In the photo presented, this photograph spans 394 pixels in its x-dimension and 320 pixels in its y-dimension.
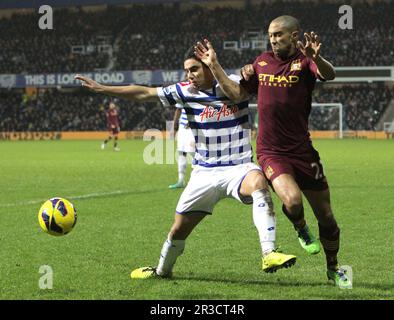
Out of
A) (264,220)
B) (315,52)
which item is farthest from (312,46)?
(264,220)

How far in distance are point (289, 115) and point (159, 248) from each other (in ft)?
9.09

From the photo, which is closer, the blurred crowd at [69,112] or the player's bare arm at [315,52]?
the player's bare arm at [315,52]

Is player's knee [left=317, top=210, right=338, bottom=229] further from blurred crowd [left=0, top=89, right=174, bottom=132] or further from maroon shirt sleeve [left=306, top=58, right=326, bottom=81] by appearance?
blurred crowd [left=0, top=89, right=174, bottom=132]

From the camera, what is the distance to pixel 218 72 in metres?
5.92

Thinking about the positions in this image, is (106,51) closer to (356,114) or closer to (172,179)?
(356,114)

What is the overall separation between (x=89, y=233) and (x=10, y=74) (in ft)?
148

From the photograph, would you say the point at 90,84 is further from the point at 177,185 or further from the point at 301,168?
the point at 177,185

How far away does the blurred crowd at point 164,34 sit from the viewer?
4778 cm

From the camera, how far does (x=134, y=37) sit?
2055 inches

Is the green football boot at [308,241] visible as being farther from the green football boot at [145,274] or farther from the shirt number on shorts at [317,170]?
the green football boot at [145,274]

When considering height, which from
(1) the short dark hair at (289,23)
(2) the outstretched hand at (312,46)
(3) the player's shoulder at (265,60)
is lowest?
(3) the player's shoulder at (265,60)

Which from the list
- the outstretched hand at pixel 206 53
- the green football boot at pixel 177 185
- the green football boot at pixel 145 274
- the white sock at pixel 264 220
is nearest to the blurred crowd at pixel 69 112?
the green football boot at pixel 177 185

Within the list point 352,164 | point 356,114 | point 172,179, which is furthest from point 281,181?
point 356,114

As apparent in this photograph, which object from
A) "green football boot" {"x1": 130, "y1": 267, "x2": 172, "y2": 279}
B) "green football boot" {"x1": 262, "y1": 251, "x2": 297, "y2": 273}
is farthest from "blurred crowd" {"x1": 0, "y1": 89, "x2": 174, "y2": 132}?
"green football boot" {"x1": 262, "y1": 251, "x2": 297, "y2": 273}
